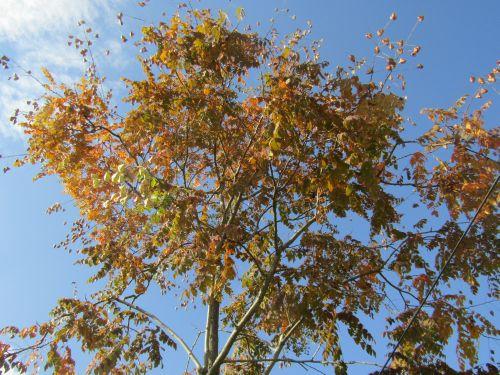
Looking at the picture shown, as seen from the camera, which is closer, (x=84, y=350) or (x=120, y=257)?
(x=84, y=350)

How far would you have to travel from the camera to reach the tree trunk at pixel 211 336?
26.9 ft

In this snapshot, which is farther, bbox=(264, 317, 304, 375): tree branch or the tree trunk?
the tree trunk

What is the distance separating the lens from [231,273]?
7297 millimetres

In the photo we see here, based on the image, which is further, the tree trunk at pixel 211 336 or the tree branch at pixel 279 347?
the tree trunk at pixel 211 336

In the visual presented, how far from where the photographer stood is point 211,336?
8570mm

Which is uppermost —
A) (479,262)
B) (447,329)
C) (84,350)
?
(479,262)

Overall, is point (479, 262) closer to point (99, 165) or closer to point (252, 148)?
point (252, 148)

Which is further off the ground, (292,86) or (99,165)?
(292,86)

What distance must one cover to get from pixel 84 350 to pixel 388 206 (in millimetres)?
5307

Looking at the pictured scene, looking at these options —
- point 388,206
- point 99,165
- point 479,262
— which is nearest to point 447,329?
point 479,262

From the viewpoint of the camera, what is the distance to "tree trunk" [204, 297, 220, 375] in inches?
323

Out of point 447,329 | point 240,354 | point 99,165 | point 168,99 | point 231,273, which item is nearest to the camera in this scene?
point 447,329

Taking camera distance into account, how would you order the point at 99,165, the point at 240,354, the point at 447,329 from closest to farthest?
the point at 447,329 < the point at 99,165 < the point at 240,354

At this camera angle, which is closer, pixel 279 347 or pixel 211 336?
pixel 279 347
